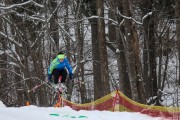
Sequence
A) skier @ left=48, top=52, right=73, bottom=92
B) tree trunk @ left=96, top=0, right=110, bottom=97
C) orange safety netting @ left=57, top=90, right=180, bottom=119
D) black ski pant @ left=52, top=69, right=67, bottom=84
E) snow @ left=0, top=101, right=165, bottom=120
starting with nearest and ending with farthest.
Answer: snow @ left=0, top=101, right=165, bottom=120
orange safety netting @ left=57, top=90, right=180, bottom=119
skier @ left=48, top=52, right=73, bottom=92
black ski pant @ left=52, top=69, right=67, bottom=84
tree trunk @ left=96, top=0, right=110, bottom=97

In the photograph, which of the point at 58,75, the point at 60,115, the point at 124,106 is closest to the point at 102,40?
the point at 58,75

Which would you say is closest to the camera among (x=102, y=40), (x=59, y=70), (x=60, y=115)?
(x=60, y=115)

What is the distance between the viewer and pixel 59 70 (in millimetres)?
13570

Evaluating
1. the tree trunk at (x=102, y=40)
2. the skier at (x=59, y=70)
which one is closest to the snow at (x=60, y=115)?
the skier at (x=59, y=70)

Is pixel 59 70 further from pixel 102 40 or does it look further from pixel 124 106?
pixel 102 40

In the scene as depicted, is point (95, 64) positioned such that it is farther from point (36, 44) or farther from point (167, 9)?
point (167, 9)

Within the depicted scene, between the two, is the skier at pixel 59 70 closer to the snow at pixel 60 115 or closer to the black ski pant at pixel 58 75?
the black ski pant at pixel 58 75

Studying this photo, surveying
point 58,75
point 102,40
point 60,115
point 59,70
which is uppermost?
point 102,40

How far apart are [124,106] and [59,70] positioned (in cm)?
267

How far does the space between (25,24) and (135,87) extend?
897 cm

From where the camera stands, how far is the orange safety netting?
10.1 meters

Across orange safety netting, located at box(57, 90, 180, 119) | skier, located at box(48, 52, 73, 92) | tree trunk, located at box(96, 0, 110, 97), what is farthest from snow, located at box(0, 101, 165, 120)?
tree trunk, located at box(96, 0, 110, 97)

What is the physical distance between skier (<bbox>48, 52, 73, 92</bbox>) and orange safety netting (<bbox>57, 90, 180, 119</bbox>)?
0.65 meters

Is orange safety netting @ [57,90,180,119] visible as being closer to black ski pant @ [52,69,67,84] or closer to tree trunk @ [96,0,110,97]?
black ski pant @ [52,69,67,84]
